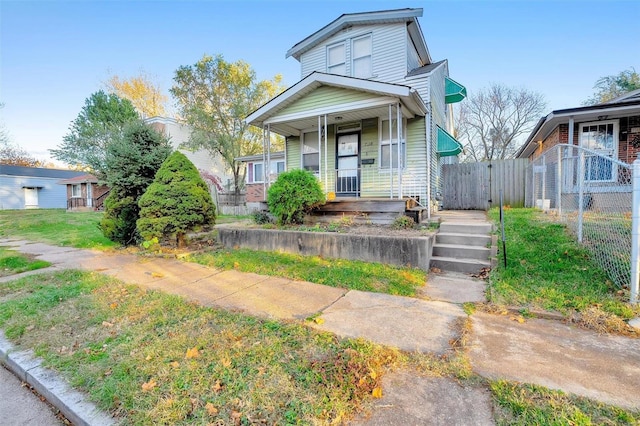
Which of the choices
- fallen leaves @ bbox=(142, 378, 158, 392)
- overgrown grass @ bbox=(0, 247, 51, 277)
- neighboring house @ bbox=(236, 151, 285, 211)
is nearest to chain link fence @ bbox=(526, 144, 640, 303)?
fallen leaves @ bbox=(142, 378, 158, 392)

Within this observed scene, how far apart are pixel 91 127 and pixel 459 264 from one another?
2737 centimetres

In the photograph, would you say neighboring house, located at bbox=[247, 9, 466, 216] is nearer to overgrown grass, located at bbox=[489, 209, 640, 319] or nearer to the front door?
the front door

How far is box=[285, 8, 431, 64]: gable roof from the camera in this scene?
9422mm

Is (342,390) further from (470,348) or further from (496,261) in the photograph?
(496,261)

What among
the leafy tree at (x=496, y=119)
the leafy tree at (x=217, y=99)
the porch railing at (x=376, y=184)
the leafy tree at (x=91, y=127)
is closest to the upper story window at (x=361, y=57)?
the porch railing at (x=376, y=184)

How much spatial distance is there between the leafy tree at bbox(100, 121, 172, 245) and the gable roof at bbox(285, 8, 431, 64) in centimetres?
666

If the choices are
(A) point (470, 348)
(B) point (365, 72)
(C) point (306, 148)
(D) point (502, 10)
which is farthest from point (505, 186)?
(A) point (470, 348)

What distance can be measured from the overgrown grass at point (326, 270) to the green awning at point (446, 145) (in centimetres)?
675

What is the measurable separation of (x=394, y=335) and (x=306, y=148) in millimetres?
8991

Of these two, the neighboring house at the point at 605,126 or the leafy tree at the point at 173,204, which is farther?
the neighboring house at the point at 605,126

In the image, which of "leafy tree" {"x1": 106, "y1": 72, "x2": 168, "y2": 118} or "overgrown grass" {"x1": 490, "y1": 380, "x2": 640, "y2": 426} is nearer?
"overgrown grass" {"x1": 490, "y1": 380, "x2": 640, "y2": 426}

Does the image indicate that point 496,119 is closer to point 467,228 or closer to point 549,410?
point 467,228

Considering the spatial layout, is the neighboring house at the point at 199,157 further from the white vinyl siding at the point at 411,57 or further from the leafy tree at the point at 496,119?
the leafy tree at the point at 496,119

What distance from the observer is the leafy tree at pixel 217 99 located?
18453 millimetres
